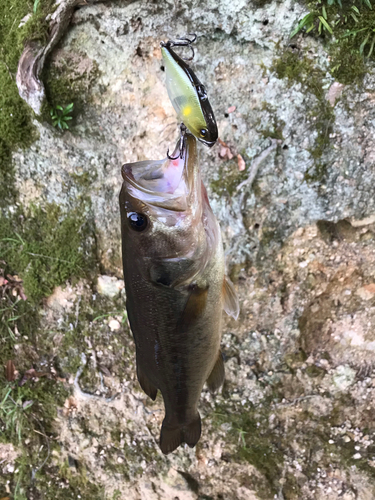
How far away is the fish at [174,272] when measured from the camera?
1.54 meters

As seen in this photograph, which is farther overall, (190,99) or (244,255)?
(244,255)

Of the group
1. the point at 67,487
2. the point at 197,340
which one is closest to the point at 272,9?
the point at 197,340

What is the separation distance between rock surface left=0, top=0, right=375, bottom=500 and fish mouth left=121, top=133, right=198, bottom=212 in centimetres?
106

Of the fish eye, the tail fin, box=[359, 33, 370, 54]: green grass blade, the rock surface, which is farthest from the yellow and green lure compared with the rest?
→ the tail fin

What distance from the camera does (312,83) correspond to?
229 cm

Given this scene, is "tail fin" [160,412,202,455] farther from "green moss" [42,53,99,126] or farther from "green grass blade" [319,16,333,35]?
"green grass blade" [319,16,333,35]

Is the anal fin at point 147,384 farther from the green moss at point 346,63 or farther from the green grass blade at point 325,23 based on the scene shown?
the green grass blade at point 325,23

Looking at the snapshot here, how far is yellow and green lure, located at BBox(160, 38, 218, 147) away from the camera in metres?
1.26

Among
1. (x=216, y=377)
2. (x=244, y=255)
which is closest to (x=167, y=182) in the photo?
(x=244, y=255)

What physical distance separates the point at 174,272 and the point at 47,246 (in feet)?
5.71

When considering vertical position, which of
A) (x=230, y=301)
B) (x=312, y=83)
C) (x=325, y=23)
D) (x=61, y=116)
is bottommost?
(x=230, y=301)

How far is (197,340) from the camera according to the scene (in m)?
1.88

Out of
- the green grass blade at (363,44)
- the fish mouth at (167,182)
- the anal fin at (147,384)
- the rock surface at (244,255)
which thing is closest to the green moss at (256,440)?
the rock surface at (244,255)

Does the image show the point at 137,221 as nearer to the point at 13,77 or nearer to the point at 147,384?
the point at 147,384
